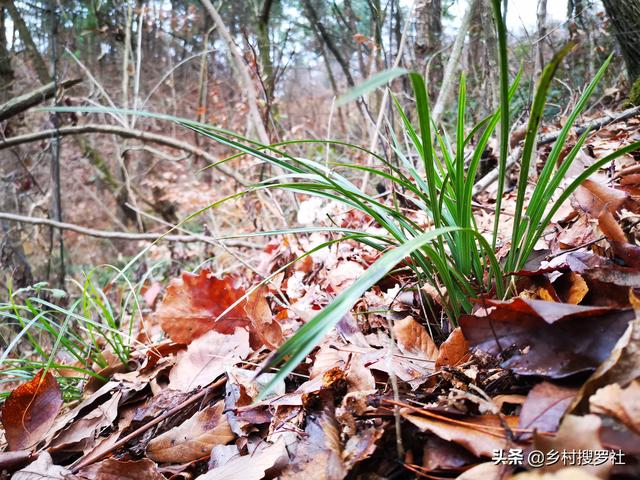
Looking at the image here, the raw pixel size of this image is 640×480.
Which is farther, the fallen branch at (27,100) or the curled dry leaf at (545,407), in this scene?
the fallen branch at (27,100)

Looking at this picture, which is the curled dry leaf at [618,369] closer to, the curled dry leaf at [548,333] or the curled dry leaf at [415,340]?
the curled dry leaf at [548,333]

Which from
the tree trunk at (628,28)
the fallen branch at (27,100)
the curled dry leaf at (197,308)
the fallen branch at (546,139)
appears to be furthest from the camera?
the fallen branch at (27,100)

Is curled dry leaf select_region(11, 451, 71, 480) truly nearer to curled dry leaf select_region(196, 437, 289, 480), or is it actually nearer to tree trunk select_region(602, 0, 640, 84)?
curled dry leaf select_region(196, 437, 289, 480)

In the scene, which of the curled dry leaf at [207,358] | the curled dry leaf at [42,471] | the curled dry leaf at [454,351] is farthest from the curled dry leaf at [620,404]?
the curled dry leaf at [42,471]

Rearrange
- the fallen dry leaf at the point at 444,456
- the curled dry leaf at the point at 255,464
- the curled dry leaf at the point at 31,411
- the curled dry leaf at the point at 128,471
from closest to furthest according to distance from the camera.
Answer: the fallen dry leaf at the point at 444,456 < the curled dry leaf at the point at 255,464 < the curled dry leaf at the point at 128,471 < the curled dry leaf at the point at 31,411

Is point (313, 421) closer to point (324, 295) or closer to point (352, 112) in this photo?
point (324, 295)

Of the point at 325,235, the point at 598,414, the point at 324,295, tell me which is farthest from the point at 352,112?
the point at 598,414

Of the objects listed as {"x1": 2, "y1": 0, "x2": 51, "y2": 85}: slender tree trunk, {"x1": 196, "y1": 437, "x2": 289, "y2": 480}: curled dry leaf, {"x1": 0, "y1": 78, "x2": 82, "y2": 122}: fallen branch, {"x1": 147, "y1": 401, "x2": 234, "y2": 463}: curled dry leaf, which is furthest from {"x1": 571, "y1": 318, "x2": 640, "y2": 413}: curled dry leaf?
{"x1": 2, "y1": 0, "x2": 51, "y2": 85}: slender tree trunk
